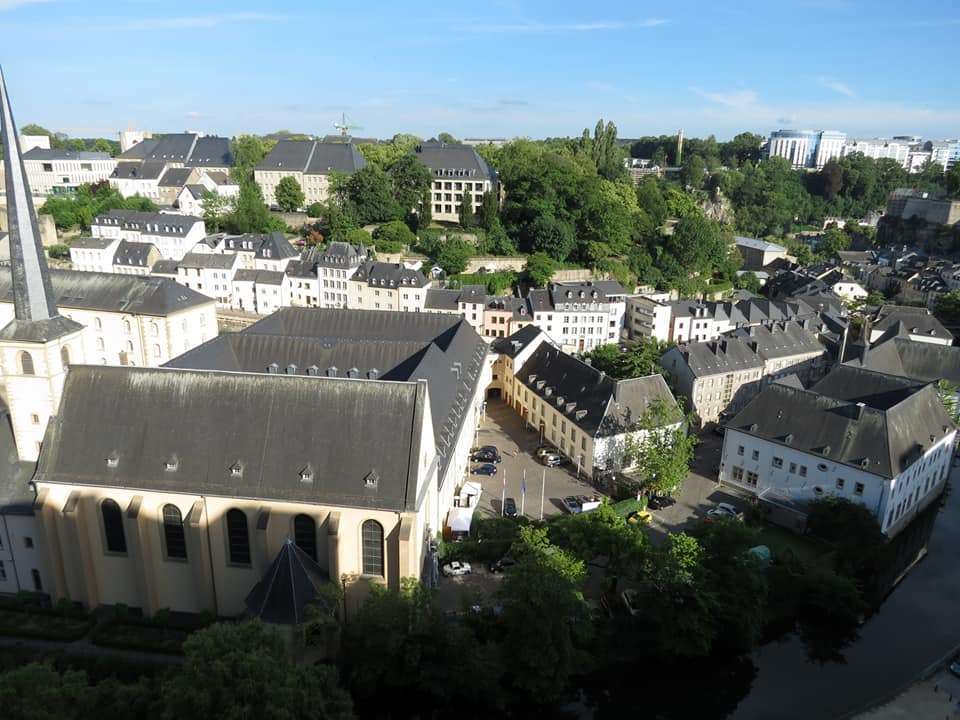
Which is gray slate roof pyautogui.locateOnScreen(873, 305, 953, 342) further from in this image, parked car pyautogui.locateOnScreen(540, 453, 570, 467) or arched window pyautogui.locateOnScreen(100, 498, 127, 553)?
arched window pyautogui.locateOnScreen(100, 498, 127, 553)

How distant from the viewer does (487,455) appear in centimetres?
5547

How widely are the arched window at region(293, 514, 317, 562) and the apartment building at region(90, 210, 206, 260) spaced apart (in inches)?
3044

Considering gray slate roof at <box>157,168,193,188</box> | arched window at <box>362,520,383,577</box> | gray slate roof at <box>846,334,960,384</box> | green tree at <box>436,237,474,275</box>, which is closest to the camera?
arched window at <box>362,520,383,577</box>

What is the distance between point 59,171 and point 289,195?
55667mm

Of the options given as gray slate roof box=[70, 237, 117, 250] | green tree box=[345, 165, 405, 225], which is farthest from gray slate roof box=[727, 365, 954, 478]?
gray slate roof box=[70, 237, 117, 250]

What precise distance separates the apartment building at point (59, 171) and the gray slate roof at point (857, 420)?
424 ft

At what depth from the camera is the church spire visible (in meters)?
29.7

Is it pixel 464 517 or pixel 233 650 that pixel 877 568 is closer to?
pixel 464 517

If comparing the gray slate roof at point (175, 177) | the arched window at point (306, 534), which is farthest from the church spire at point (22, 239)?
the gray slate roof at point (175, 177)

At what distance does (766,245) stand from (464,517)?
114 m

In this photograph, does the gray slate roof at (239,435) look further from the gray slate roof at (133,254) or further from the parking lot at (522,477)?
the gray slate roof at (133,254)

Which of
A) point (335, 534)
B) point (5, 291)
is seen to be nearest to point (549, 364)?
point (335, 534)

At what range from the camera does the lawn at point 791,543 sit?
142 ft

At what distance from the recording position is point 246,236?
96500 mm
